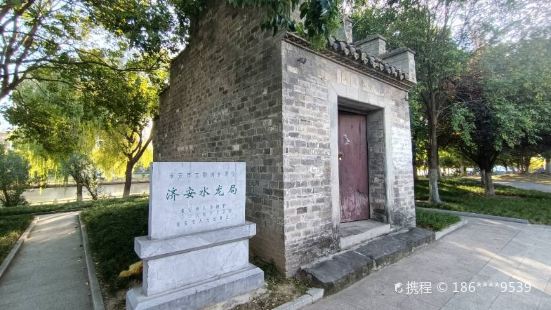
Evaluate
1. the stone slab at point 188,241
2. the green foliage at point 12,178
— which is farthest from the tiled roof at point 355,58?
the green foliage at point 12,178

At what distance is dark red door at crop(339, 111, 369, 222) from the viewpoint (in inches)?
213

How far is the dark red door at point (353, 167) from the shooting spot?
17.7ft

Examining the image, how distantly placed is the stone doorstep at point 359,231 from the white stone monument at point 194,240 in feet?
5.92

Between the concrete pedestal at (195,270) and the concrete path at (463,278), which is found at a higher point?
the concrete pedestal at (195,270)

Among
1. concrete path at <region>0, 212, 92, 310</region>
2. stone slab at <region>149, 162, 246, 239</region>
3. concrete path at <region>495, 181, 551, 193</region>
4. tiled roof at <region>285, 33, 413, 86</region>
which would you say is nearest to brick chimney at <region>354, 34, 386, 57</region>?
tiled roof at <region>285, 33, 413, 86</region>

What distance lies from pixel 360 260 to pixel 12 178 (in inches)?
686

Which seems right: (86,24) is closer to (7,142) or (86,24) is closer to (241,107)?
(241,107)

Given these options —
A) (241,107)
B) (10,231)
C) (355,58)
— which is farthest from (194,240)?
(10,231)

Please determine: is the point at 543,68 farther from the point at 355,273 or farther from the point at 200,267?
the point at 200,267

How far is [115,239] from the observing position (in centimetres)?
555

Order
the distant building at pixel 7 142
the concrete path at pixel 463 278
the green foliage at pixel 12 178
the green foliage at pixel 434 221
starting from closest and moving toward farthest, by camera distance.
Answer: the concrete path at pixel 463 278 → the green foliage at pixel 434 221 → the distant building at pixel 7 142 → the green foliage at pixel 12 178

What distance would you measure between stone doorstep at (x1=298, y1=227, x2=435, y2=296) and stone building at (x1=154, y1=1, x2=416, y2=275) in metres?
0.18

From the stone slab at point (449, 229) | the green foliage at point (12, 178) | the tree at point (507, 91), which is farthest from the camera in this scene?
the green foliage at point (12, 178)

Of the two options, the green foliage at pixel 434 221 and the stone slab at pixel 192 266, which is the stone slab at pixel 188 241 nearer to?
the stone slab at pixel 192 266
